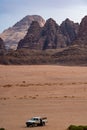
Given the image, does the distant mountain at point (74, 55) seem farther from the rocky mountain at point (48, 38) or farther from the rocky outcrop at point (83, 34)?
the rocky mountain at point (48, 38)

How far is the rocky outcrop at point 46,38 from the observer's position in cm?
15575

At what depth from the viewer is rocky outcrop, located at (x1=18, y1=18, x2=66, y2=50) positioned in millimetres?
155750

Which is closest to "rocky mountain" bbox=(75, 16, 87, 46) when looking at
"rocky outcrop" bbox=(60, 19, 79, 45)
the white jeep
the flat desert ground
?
"rocky outcrop" bbox=(60, 19, 79, 45)

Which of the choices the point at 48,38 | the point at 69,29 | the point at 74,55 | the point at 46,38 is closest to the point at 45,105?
the point at 74,55

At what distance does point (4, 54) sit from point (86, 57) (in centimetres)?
2336

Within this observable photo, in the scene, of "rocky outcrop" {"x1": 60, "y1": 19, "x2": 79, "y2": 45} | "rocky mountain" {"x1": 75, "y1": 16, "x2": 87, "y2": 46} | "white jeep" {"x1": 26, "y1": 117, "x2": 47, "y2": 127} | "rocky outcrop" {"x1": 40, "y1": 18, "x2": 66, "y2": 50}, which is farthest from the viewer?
"rocky outcrop" {"x1": 60, "y1": 19, "x2": 79, "y2": 45}

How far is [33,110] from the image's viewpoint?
135 ft

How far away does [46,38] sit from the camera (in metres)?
160

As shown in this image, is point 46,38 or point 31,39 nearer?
point 31,39

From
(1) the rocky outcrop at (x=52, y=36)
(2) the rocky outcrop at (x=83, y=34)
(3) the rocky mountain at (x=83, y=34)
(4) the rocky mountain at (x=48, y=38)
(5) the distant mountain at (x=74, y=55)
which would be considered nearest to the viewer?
(5) the distant mountain at (x=74, y=55)

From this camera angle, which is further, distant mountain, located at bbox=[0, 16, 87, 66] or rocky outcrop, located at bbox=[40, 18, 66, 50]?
rocky outcrop, located at bbox=[40, 18, 66, 50]

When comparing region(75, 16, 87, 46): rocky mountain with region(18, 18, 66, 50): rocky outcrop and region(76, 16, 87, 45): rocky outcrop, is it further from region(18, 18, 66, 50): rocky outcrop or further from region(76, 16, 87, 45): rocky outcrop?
region(18, 18, 66, 50): rocky outcrop

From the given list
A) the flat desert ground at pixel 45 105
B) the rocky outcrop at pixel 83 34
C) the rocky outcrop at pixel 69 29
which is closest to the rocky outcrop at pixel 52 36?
the rocky outcrop at pixel 69 29

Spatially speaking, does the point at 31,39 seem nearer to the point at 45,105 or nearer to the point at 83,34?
the point at 83,34
